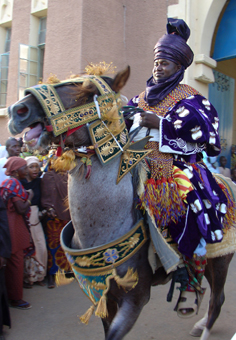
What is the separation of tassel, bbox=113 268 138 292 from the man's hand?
1.04 metres

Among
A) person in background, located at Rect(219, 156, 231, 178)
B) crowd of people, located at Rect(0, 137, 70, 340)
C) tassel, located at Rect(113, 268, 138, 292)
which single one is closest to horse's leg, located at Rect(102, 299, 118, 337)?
tassel, located at Rect(113, 268, 138, 292)

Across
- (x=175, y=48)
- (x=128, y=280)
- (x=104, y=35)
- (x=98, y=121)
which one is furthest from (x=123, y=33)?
(x=128, y=280)

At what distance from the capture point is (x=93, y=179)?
212 cm

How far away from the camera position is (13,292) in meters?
4.21

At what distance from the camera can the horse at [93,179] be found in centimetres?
195

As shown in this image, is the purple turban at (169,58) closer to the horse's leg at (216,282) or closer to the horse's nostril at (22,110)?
the horse's nostril at (22,110)

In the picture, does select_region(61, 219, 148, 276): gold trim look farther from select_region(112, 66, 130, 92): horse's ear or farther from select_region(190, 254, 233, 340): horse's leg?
select_region(190, 254, 233, 340): horse's leg

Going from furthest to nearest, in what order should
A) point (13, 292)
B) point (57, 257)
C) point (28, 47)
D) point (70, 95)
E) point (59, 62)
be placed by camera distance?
point (28, 47), point (59, 62), point (57, 257), point (13, 292), point (70, 95)

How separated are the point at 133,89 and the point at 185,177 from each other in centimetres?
621

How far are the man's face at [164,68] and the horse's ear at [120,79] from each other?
0.57 m

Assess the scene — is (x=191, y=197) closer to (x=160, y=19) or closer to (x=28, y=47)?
(x=160, y=19)

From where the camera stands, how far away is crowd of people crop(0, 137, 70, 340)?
13.8 feet

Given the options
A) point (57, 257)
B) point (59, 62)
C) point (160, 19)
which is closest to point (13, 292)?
point (57, 257)

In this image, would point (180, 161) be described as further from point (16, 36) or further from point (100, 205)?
point (16, 36)
